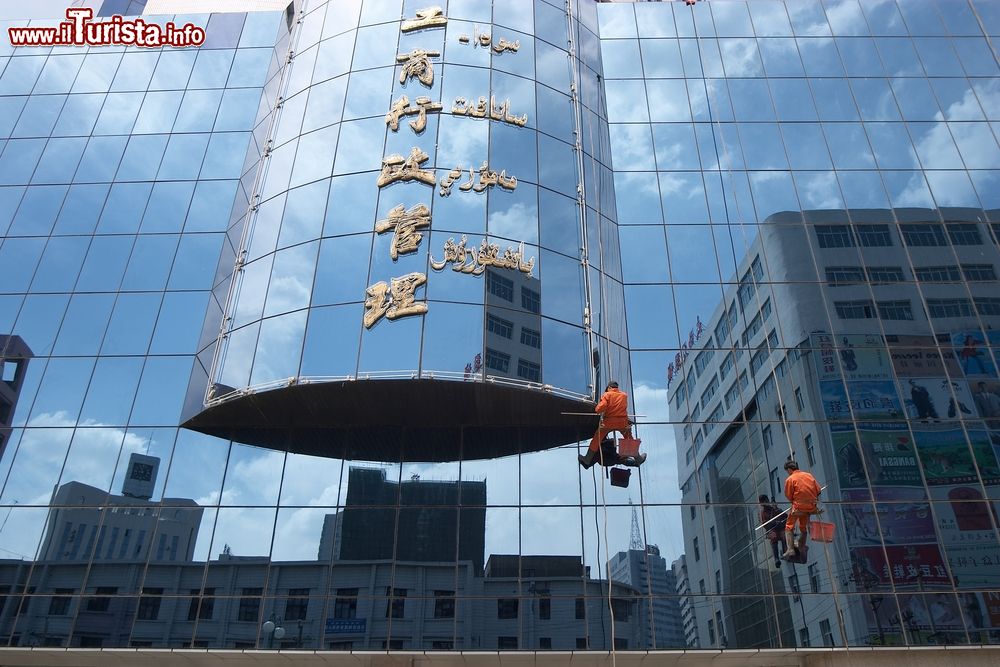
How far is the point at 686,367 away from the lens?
1788cm

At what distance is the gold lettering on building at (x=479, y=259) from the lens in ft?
53.3

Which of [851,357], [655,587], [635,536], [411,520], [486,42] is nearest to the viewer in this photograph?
[655,587]

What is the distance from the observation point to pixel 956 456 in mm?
16578

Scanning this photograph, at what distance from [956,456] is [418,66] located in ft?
53.4

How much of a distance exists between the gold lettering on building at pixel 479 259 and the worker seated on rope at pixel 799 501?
7.05 m

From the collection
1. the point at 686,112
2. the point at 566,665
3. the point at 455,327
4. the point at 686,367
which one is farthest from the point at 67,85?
the point at 566,665

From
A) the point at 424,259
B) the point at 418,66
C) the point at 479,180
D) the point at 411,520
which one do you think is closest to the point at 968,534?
the point at 411,520

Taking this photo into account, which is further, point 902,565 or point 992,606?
point 902,565

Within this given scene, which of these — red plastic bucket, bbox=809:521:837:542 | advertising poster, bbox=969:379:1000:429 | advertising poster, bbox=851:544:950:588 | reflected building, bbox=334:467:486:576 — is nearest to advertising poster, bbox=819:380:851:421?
advertising poster, bbox=851:544:950:588

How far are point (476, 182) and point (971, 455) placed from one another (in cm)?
1313

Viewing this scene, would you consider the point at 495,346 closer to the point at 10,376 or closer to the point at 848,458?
the point at 848,458

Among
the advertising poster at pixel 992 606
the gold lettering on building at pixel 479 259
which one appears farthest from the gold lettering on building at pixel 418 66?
the advertising poster at pixel 992 606

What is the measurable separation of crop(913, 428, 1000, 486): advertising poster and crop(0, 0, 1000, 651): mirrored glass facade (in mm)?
86

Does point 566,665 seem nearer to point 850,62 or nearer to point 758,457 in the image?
point 758,457
